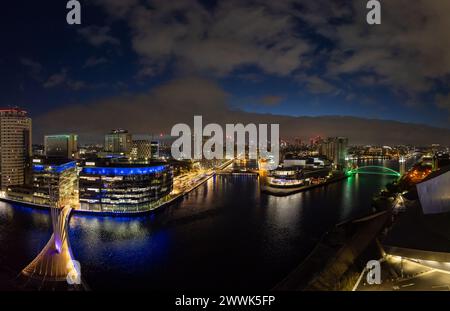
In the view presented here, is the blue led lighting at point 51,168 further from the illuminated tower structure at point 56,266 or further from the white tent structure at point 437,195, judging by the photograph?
the white tent structure at point 437,195

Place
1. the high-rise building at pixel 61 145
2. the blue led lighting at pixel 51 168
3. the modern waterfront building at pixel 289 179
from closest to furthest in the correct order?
the blue led lighting at pixel 51 168, the modern waterfront building at pixel 289 179, the high-rise building at pixel 61 145

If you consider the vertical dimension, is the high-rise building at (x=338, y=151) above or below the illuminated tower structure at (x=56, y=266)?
above

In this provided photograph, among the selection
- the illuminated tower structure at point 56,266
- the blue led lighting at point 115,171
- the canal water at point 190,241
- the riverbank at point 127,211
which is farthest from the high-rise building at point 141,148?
A: the illuminated tower structure at point 56,266

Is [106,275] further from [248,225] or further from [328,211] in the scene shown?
[328,211]

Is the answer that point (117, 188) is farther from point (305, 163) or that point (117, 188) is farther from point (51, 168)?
point (305, 163)

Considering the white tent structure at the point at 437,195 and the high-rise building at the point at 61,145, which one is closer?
the white tent structure at the point at 437,195
